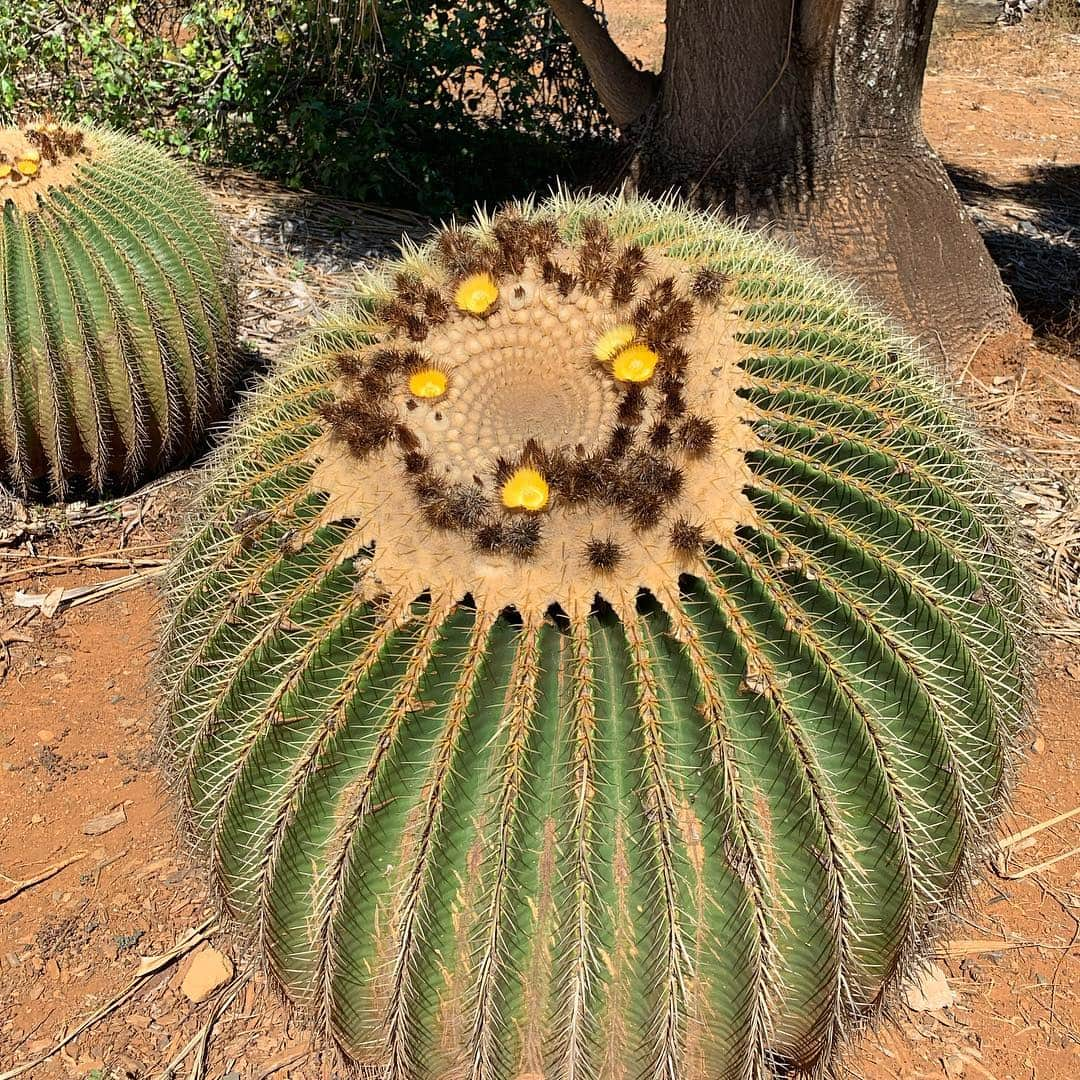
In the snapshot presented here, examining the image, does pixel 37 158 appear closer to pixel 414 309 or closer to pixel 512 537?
pixel 414 309

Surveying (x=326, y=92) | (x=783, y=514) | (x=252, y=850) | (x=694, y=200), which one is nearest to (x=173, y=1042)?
(x=252, y=850)

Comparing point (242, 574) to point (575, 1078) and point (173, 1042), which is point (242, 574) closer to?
point (575, 1078)

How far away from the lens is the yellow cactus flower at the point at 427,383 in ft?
6.13

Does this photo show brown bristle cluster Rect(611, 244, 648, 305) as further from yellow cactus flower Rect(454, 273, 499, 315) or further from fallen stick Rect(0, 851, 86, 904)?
fallen stick Rect(0, 851, 86, 904)

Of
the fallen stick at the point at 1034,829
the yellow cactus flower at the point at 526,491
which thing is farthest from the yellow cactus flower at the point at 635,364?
the fallen stick at the point at 1034,829

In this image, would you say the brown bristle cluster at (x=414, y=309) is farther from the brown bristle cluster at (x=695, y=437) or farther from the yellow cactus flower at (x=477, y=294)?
the brown bristle cluster at (x=695, y=437)

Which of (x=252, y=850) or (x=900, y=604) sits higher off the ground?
(x=900, y=604)

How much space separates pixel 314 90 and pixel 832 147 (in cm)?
365

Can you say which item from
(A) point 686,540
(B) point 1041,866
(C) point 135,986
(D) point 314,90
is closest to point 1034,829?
(B) point 1041,866

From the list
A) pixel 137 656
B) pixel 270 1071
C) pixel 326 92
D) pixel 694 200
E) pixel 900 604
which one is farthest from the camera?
pixel 326 92

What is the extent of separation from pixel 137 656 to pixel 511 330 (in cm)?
216

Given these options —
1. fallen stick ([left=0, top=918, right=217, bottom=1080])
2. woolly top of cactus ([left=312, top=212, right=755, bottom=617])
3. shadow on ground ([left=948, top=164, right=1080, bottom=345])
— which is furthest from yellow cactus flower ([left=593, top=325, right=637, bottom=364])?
shadow on ground ([left=948, top=164, right=1080, bottom=345])

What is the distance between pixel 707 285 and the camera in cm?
199

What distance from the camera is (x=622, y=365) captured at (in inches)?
72.9
